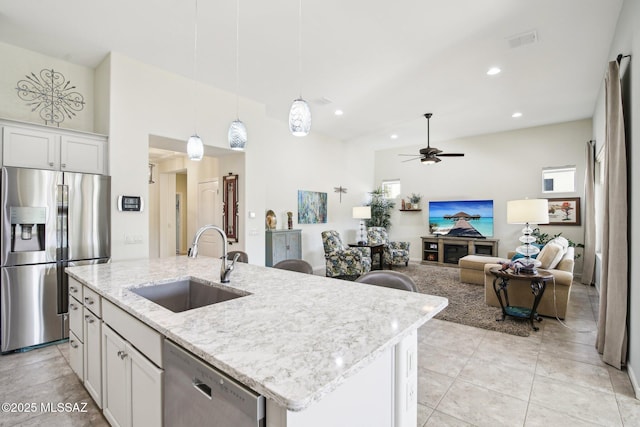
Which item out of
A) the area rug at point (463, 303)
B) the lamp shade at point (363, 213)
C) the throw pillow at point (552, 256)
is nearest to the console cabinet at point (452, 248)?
the area rug at point (463, 303)

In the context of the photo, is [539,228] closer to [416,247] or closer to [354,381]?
[416,247]

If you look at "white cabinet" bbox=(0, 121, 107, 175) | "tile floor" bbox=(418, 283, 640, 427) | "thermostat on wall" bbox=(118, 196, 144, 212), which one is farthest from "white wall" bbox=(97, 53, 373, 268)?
"tile floor" bbox=(418, 283, 640, 427)

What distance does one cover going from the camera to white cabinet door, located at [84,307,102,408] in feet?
6.07

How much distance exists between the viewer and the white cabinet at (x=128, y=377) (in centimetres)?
130

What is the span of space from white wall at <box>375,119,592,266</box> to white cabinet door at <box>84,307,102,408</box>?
7486 mm

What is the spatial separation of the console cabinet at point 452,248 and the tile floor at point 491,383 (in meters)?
3.99

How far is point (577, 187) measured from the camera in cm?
621

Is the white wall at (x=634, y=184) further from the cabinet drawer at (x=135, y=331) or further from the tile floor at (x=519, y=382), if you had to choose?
the cabinet drawer at (x=135, y=331)

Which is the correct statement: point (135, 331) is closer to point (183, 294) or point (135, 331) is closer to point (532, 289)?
point (183, 294)

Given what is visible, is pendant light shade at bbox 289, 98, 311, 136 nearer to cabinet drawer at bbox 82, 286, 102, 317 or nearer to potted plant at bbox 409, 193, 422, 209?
cabinet drawer at bbox 82, 286, 102, 317

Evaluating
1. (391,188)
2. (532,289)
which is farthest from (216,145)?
(391,188)

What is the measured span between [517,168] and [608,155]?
182 inches

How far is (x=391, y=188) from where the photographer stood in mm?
8930

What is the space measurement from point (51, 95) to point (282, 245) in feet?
12.5
